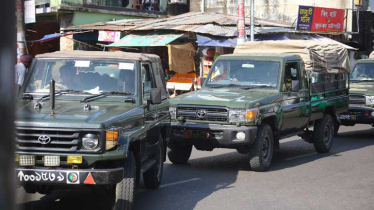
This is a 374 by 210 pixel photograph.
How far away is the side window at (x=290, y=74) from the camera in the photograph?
9.95 metres

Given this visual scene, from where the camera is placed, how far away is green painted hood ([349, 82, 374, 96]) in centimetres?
1370

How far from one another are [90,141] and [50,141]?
375 millimetres

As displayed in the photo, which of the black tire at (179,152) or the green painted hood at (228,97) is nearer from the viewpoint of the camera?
the green painted hood at (228,97)

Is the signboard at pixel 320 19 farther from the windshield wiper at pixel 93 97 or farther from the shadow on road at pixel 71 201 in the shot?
the windshield wiper at pixel 93 97

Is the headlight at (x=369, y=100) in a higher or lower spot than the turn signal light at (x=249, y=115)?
lower

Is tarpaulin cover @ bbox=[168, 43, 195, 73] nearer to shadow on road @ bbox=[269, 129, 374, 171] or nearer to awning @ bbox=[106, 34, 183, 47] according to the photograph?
awning @ bbox=[106, 34, 183, 47]

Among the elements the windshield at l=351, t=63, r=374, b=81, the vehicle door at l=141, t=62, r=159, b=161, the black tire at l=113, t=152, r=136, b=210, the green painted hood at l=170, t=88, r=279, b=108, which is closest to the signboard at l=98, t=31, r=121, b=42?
the windshield at l=351, t=63, r=374, b=81

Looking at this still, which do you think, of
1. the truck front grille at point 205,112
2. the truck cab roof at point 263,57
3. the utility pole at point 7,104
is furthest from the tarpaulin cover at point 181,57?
the utility pole at point 7,104

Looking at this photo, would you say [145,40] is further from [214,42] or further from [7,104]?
[7,104]

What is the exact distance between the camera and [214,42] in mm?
19125

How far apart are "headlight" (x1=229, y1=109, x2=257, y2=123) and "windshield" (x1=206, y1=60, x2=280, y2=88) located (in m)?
1.31

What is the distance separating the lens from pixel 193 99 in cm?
908

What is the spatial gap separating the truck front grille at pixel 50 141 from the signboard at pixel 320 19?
1787 cm

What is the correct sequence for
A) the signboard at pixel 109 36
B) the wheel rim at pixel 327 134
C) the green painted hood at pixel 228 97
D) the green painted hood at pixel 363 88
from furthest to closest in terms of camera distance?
1. the signboard at pixel 109 36
2. the green painted hood at pixel 363 88
3. the wheel rim at pixel 327 134
4. the green painted hood at pixel 228 97
